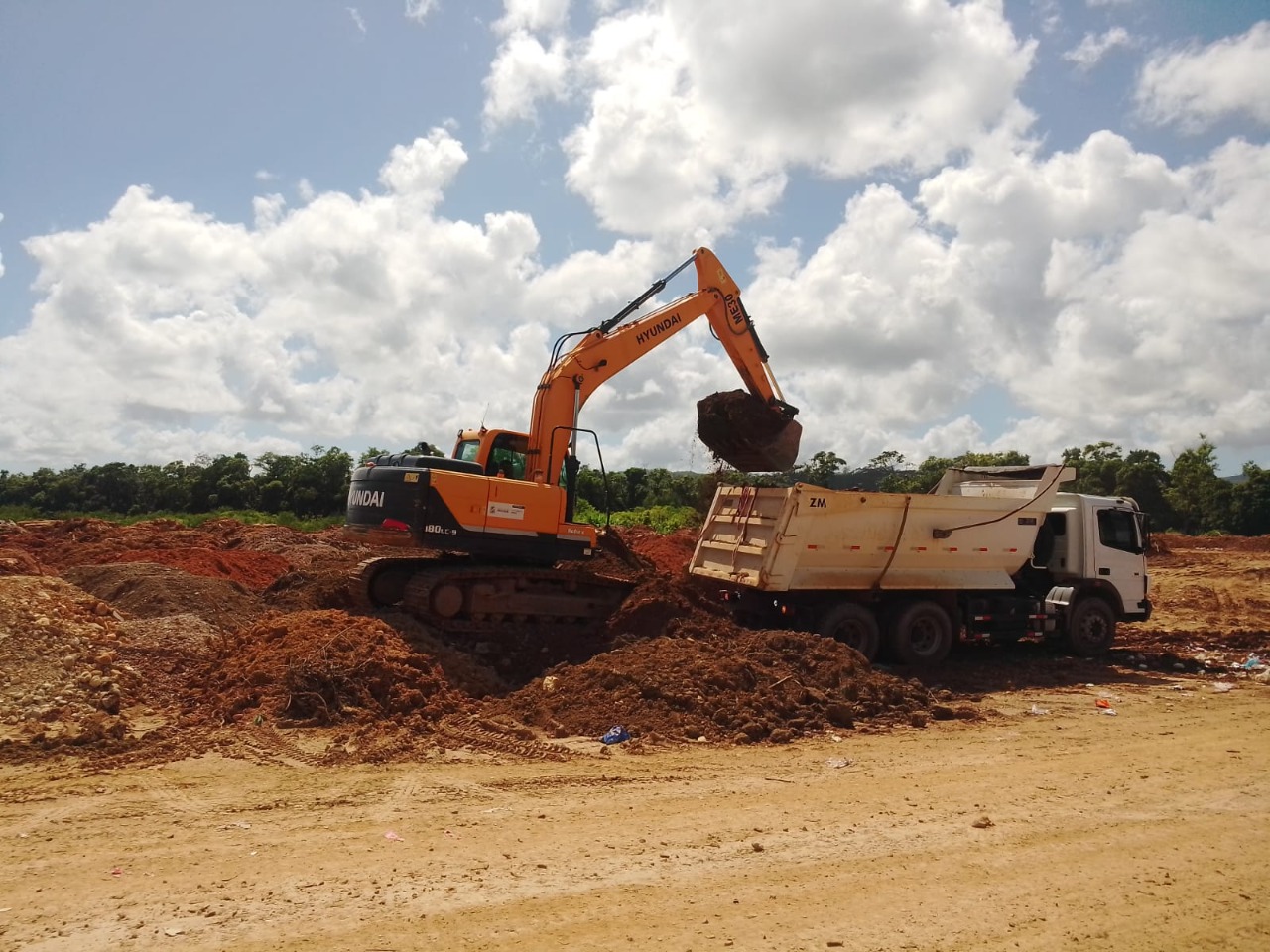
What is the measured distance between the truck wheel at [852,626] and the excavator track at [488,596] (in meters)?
2.73

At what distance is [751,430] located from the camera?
13.4 metres

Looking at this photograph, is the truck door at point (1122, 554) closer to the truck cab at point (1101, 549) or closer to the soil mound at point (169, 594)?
the truck cab at point (1101, 549)

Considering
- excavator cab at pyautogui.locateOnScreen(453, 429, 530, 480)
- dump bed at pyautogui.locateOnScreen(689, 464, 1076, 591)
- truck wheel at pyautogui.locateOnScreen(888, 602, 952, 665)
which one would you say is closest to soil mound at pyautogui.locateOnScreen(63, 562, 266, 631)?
excavator cab at pyautogui.locateOnScreen(453, 429, 530, 480)

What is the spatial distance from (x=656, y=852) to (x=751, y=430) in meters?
8.59

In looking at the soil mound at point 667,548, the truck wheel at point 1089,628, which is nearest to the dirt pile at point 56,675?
the soil mound at point 667,548

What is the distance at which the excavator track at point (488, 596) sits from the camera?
11625mm

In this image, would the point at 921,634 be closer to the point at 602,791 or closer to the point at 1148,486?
the point at 602,791

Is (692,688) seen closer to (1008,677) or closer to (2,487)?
(1008,677)

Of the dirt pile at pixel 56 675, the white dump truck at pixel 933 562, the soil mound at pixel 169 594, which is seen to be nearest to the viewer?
the dirt pile at pixel 56 675

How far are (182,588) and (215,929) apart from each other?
34.2 feet

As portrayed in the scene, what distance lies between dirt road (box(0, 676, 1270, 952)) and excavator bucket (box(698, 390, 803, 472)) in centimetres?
585

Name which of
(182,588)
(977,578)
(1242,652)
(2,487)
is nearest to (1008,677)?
(977,578)

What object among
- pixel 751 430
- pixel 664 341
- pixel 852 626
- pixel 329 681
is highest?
pixel 664 341

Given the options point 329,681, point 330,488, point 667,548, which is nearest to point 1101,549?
point 667,548
